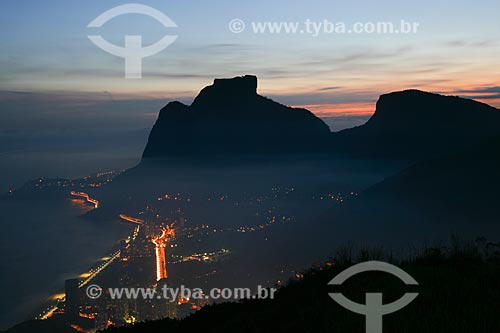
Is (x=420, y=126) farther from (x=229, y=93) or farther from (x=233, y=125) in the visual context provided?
(x=229, y=93)

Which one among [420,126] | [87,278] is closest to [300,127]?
[420,126]

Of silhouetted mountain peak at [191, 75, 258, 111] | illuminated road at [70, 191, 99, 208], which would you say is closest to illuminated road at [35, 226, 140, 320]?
illuminated road at [70, 191, 99, 208]

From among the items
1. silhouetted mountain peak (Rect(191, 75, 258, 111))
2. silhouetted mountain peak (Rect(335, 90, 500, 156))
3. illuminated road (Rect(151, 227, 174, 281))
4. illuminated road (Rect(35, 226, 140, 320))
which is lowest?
illuminated road (Rect(35, 226, 140, 320))

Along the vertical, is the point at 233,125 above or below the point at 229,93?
below

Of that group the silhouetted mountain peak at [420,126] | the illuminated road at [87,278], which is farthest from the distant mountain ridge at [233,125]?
the illuminated road at [87,278]

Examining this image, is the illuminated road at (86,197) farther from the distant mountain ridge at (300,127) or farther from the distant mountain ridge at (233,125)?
the distant mountain ridge at (233,125)

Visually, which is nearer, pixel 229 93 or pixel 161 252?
pixel 161 252

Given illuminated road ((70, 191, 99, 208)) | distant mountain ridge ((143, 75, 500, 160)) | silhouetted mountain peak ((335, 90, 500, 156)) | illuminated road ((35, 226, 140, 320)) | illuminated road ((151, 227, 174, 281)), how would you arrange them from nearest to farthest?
illuminated road ((35, 226, 140, 320))
illuminated road ((151, 227, 174, 281))
silhouetted mountain peak ((335, 90, 500, 156))
distant mountain ridge ((143, 75, 500, 160))
illuminated road ((70, 191, 99, 208))

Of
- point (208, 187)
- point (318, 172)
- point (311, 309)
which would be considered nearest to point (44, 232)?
point (208, 187)

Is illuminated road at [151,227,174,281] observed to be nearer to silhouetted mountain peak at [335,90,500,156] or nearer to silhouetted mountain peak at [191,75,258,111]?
silhouetted mountain peak at [335,90,500,156]

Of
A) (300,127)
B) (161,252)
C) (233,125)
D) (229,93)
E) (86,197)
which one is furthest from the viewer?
(229,93)

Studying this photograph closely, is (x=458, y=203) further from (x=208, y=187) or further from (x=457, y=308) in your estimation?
(x=208, y=187)
